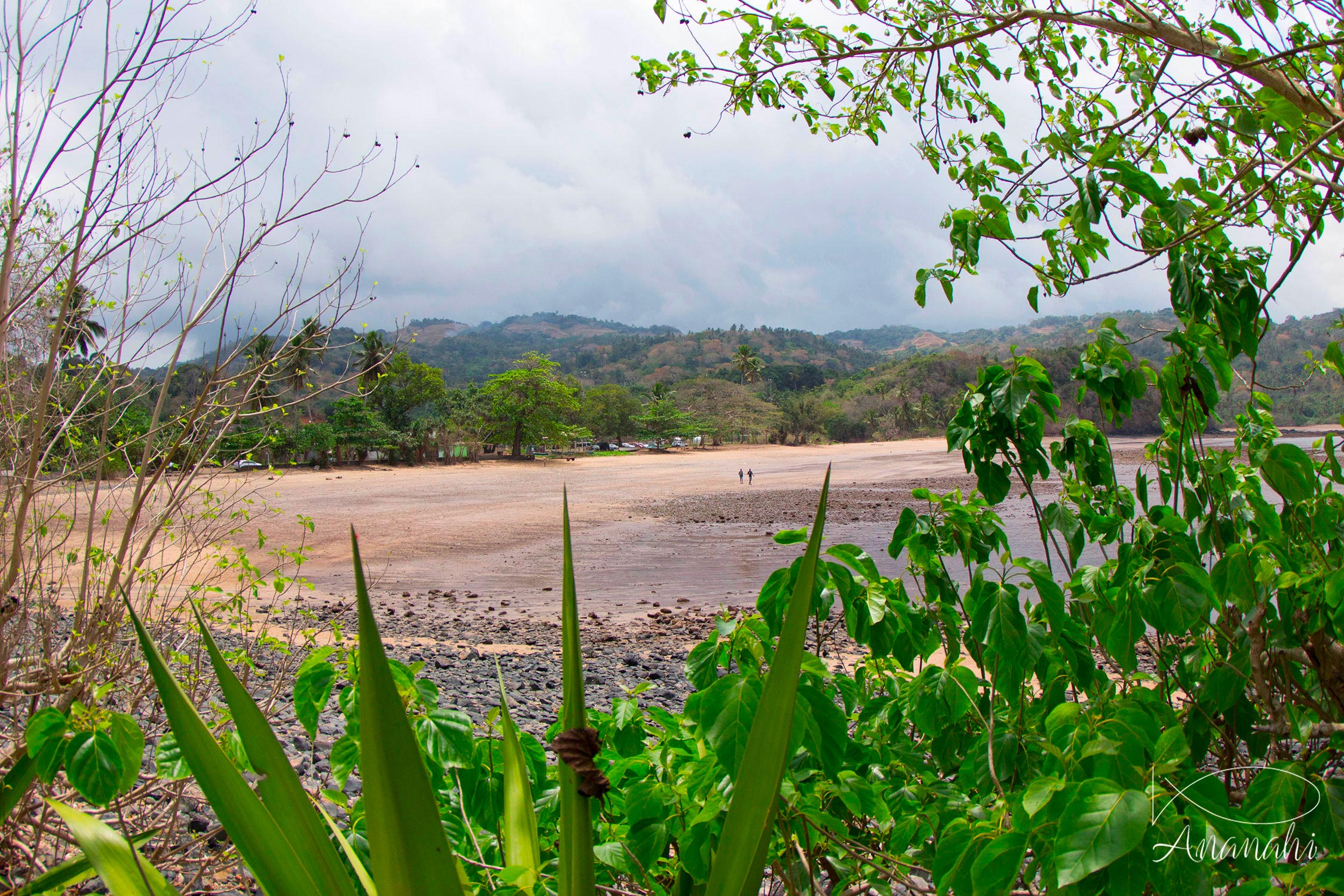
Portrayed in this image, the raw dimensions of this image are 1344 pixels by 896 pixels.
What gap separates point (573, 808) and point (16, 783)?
46.1 inches

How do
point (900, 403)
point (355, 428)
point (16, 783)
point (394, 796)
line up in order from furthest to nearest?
1. point (900, 403)
2. point (355, 428)
3. point (16, 783)
4. point (394, 796)

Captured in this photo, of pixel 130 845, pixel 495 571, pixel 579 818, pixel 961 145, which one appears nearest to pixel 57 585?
pixel 130 845

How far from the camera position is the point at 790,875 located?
3.93 feet

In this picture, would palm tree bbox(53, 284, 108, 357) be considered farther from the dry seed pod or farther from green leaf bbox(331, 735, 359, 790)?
the dry seed pod

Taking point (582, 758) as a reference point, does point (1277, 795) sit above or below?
below

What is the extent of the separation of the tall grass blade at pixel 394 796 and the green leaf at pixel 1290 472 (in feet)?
5.83

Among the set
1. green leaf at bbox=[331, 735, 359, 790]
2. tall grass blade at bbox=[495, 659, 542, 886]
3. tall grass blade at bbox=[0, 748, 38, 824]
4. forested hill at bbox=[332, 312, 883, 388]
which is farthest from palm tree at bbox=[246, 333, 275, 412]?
forested hill at bbox=[332, 312, 883, 388]

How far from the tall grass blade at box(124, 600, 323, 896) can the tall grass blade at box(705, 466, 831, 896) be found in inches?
17.6

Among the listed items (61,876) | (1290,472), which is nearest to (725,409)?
(1290,472)

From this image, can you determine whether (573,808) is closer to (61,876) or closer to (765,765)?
(765,765)

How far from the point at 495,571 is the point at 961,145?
40.3ft

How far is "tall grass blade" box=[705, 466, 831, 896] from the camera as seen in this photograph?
2.66ft

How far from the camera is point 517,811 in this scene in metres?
1.16

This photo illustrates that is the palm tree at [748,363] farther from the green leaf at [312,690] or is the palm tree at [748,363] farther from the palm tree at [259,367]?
the green leaf at [312,690]
